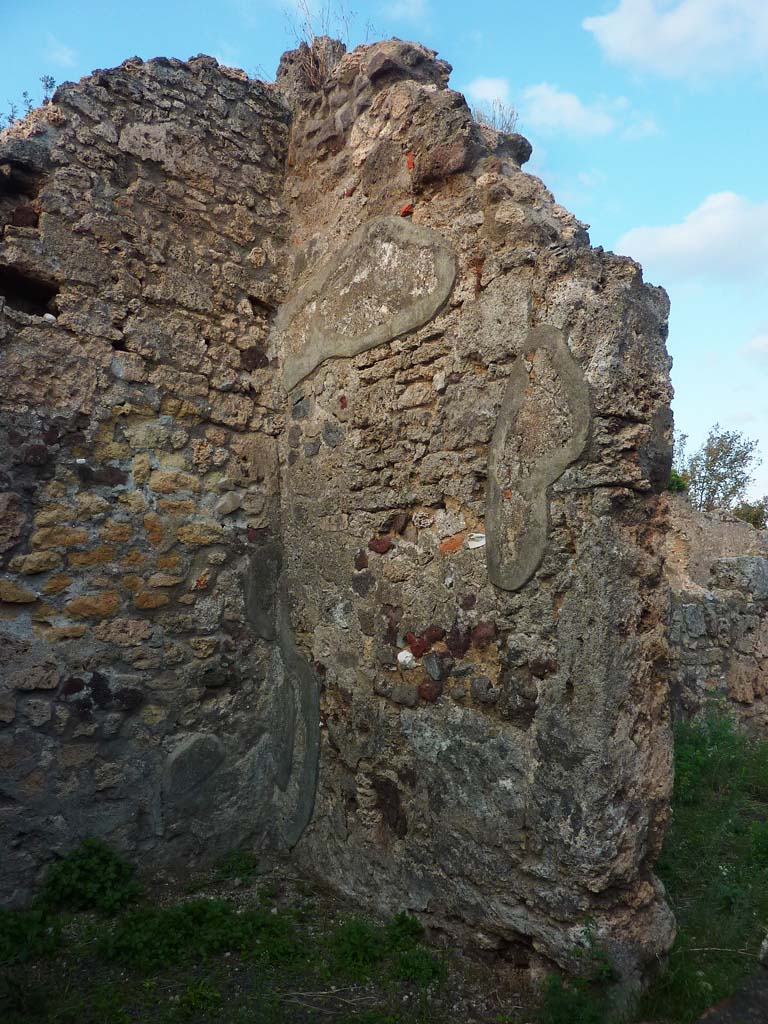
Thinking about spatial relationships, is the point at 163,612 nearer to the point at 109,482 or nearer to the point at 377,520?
the point at 109,482

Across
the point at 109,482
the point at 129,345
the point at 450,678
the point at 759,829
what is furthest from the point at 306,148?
the point at 759,829

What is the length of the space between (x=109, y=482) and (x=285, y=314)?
4.12 ft

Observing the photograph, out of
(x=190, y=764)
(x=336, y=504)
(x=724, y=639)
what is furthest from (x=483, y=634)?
(x=724, y=639)

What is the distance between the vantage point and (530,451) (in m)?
2.52

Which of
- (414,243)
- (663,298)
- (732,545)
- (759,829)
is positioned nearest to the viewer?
(663,298)

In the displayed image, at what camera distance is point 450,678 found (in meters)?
2.71

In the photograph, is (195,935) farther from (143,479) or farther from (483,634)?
(143,479)

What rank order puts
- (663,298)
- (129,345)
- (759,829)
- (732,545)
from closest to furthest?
(663,298)
(129,345)
(759,829)
(732,545)

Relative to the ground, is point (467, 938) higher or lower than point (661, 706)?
lower

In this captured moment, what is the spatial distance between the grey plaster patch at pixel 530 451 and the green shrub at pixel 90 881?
193 centimetres

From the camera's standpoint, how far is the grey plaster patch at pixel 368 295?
2945 mm

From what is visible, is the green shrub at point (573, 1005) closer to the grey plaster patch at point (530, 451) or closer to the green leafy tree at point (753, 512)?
the grey plaster patch at point (530, 451)

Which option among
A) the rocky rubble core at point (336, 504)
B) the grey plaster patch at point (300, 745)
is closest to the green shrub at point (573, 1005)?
the rocky rubble core at point (336, 504)

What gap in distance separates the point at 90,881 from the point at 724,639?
16.8 feet
